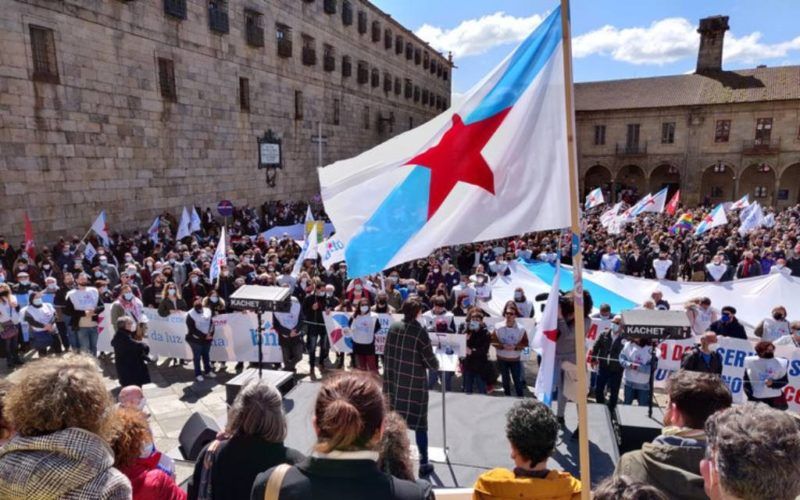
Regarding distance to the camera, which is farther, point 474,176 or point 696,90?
point 696,90

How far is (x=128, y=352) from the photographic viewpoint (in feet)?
23.3

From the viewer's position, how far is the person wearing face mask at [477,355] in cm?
745

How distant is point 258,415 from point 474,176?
199cm

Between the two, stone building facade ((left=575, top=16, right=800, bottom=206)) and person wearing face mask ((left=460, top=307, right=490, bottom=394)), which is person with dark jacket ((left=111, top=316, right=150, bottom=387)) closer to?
person wearing face mask ((left=460, top=307, right=490, bottom=394))

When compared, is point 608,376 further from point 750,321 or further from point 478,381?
point 750,321

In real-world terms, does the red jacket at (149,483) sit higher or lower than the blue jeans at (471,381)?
higher

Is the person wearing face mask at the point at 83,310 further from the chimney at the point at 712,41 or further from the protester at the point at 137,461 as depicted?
the chimney at the point at 712,41

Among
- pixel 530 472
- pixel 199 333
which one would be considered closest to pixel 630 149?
pixel 199 333

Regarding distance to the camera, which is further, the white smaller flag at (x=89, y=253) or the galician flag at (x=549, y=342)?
the white smaller flag at (x=89, y=253)

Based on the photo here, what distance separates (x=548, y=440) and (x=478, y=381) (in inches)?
215

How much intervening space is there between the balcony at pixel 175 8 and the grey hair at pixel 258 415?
20.0 metres

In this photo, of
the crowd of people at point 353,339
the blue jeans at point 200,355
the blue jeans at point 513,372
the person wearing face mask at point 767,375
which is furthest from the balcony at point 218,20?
the person wearing face mask at point 767,375

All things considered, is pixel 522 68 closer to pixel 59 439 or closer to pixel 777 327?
pixel 59 439

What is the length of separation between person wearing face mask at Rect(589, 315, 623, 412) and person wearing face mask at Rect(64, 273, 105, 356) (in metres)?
8.44
